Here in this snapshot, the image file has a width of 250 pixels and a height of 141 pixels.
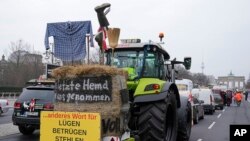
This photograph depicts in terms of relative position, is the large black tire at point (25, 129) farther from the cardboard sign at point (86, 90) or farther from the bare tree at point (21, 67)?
the bare tree at point (21, 67)

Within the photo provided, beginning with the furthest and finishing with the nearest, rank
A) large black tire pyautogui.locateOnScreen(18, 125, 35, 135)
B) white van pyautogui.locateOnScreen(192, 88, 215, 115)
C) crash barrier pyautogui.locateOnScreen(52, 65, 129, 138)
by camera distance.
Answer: white van pyautogui.locateOnScreen(192, 88, 215, 115), large black tire pyautogui.locateOnScreen(18, 125, 35, 135), crash barrier pyautogui.locateOnScreen(52, 65, 129, 138)

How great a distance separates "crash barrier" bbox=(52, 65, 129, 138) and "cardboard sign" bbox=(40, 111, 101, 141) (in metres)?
0.18

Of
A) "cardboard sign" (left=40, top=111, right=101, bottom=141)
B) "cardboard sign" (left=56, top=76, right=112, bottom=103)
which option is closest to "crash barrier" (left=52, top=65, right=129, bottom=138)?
"cardboard sign" (left=56, top=76, right=112, bottom=103)

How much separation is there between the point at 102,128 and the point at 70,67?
1267 millimetres

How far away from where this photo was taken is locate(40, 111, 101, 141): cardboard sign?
648 centimetres

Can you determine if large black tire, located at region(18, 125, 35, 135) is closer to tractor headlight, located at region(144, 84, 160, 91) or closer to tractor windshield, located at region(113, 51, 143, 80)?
tractor windshield, located at region(113, 51, 143, 80)

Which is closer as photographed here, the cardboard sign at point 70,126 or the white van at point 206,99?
the cardboard sign at point 70,126

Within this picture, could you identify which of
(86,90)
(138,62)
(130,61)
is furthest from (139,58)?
(86,90)

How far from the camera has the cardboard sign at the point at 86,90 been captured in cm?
685

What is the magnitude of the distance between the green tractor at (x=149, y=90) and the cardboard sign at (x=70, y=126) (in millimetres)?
1582

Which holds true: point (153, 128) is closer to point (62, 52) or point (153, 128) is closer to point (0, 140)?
point (0, 140)

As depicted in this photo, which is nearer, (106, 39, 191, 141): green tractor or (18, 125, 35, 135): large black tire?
(106, 39, 191, 141): green tractor

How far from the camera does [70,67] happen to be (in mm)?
7098

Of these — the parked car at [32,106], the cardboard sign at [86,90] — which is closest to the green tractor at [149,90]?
the cardboard sign at [86,90]
